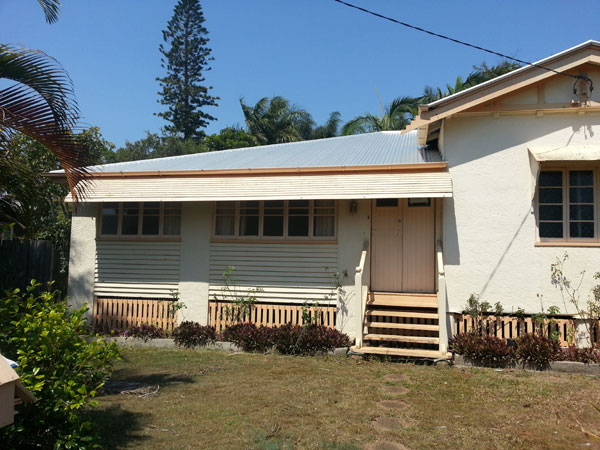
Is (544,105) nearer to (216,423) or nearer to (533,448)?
(533,448)

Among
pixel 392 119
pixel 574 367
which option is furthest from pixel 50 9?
pixel 392 119

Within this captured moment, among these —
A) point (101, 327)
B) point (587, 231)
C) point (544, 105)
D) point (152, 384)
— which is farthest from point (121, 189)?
point (587, 231)

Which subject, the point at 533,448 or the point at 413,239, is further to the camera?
the point at 413,239

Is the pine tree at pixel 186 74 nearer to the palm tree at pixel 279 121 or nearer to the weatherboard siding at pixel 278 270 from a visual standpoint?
the palm tree at pixel 279 121

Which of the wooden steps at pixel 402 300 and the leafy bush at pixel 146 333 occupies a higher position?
the wooden steps at pixel 402 300

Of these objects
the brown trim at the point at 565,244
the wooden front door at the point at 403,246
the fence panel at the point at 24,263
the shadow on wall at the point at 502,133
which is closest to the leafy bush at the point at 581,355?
the brown trim at the point at 565,244

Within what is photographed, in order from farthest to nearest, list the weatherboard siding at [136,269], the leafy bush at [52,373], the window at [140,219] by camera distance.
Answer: the window at [140,219]
the weatherboard siding at [136,269]
the leafy bush at [52,373]

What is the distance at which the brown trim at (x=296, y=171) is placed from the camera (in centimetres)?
881

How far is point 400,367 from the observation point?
7762mm

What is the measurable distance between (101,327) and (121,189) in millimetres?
3083

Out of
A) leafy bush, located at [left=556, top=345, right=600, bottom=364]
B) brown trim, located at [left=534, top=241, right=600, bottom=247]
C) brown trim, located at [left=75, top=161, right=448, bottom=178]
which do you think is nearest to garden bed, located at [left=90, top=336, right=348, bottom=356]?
brown trim, located at [left=75, top=161, right=448, bottom=178]

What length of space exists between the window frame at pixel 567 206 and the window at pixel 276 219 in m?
3.80

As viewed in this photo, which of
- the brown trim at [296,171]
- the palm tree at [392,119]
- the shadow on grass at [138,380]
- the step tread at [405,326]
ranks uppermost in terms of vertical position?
the palm tree at [392,119]

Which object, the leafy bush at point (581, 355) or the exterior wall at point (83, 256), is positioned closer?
the leafy bush at point (581, 355)
